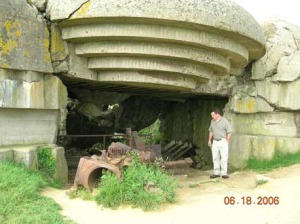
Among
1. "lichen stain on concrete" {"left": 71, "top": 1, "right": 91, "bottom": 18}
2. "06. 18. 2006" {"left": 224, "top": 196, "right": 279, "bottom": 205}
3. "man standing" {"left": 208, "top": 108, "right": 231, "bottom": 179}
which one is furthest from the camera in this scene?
"man standing" {"left": 208, "top": 108, "right": 231, "bottom": 179}

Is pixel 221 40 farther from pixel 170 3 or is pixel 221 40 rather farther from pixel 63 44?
pixel 63 44

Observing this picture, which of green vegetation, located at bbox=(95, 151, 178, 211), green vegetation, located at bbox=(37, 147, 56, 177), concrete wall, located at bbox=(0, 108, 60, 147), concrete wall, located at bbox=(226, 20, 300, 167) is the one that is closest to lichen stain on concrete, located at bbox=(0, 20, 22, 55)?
concrete wall, located at bbox=(0, 108, 60, 147)

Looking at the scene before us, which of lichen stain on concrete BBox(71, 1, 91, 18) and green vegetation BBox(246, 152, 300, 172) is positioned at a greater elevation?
lichen stain on concrete BBox(71, 1, 91, 18)

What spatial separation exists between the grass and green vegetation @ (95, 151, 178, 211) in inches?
21.0

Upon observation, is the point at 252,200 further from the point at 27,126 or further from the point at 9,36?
the point at 9,36

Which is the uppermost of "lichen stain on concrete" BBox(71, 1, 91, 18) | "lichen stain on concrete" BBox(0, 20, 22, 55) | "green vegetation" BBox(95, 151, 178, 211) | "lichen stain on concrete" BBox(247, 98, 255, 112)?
"lichen stain on concrete" BBox(71, 1, 91, 18)

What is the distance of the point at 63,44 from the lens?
18.1 feet

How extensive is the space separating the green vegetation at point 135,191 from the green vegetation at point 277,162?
288cm

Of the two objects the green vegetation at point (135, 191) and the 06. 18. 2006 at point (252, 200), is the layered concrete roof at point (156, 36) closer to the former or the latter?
the green vegetation at point (135, 191)

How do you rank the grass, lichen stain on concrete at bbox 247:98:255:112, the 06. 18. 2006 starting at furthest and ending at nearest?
lichen stain on concrete at bbox 247:98:255:112 → the 06. 18. 2006 → the grass

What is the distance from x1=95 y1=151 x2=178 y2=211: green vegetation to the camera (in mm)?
3977

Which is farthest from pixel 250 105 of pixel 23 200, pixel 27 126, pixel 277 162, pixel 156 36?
pixel 23 200

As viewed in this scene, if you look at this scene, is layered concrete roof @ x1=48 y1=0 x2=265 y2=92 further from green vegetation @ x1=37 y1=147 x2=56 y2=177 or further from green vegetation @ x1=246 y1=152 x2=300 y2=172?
green vegetation @ x1=246 y1=152 x2=300 y2=172

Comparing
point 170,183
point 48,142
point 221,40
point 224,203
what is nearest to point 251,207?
point 224,203
